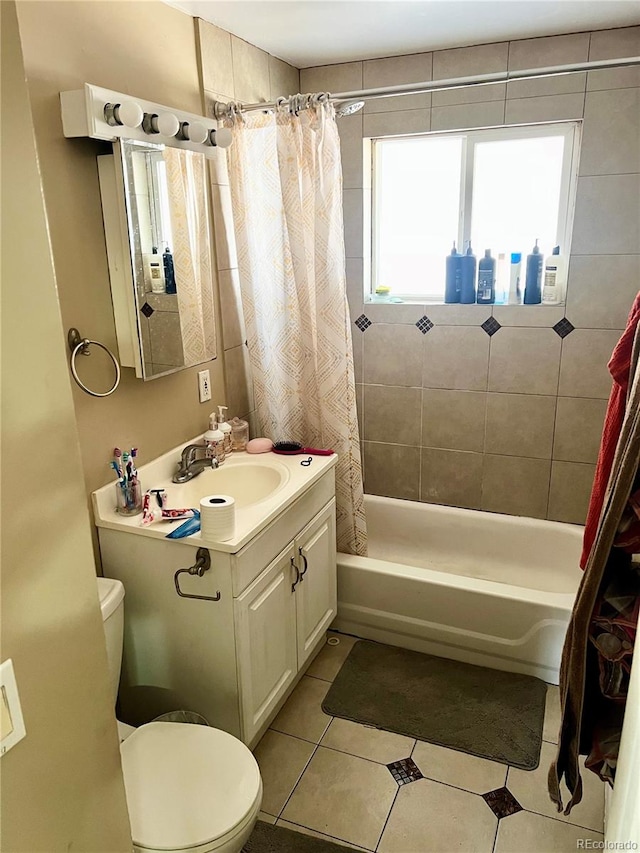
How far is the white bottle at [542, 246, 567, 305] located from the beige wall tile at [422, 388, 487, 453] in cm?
52

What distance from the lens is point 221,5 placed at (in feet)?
6.66

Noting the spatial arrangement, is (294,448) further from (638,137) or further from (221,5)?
(638,137)

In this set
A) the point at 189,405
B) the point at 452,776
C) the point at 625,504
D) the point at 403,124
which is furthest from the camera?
the point at 403,124

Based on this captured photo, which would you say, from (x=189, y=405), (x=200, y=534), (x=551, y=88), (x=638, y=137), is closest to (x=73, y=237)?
(x=189, y=405)

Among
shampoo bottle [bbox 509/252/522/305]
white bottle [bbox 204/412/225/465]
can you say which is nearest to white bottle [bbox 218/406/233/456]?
white bottle [bbox 204/412/225/465]

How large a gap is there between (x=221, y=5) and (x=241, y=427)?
1425mm

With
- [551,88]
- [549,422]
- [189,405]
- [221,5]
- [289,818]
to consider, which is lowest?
[289,818]

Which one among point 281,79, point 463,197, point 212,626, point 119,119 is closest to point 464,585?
point 212,626

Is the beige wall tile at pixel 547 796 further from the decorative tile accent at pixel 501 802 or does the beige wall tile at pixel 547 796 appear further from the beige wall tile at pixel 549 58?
the beige wall tile at pixel 549 58

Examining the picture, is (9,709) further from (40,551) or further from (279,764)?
(279,764)

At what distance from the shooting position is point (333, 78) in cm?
283

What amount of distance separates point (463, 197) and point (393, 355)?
2.56 feet

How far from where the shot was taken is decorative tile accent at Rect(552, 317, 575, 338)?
2717mm

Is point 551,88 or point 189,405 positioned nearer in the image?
point 189,405
